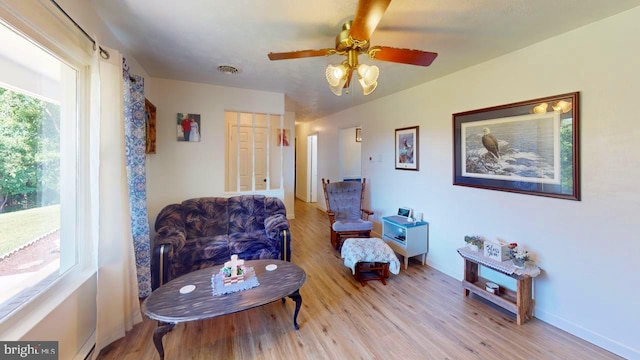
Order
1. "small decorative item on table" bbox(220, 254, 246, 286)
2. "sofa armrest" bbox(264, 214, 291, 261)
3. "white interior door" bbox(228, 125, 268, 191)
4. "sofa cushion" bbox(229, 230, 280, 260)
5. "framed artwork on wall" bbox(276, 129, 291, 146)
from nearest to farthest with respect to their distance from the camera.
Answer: "small decorative item on table" bbox(220, 254, 246, 286)
"sofa cushion" bbox(229, 230, 280, 260)
"sofa armrest" bbox(264, 214, 291, 261)
"white interior door" bbox(228, 125, 268, 191)
"framed artwork on wall" bbox(276, 129, 291, 146)

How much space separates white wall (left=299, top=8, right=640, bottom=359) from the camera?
1.69m

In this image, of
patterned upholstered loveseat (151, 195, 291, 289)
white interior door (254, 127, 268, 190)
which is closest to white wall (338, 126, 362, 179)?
white interior door (254, 127, 268, 190)

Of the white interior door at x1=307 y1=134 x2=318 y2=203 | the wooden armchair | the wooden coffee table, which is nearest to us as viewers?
the wooden coffee table

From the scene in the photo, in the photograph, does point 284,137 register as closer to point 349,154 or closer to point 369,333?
point 349,154

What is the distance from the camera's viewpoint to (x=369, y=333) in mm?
1946

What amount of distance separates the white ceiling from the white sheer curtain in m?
0.50

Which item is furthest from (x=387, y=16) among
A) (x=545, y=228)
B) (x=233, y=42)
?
(x=545, y=228)

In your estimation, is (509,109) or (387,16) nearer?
(387,16)

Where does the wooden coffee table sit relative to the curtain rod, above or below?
below

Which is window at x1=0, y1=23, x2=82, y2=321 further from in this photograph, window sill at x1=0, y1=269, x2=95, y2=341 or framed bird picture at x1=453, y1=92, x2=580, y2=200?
framed bird picture at x1=453, y1=92, x2=580, y2=200

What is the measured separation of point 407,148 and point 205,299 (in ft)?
10.3

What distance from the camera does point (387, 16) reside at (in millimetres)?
1733

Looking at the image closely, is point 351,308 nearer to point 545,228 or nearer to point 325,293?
point 325,293

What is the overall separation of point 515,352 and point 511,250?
85cm
